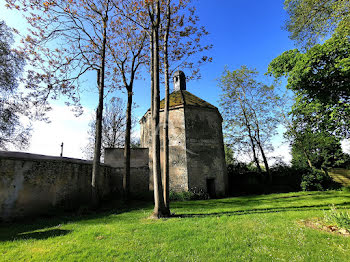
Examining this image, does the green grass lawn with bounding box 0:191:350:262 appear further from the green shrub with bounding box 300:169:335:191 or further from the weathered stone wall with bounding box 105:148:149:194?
the green shrub with bounding box 300:169:335:191

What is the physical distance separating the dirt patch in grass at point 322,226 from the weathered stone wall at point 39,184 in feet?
39.2

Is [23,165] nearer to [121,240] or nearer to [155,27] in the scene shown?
[121,240]

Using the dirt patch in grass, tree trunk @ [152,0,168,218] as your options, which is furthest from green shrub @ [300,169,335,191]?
tree trunk @ [152,0,168,218]

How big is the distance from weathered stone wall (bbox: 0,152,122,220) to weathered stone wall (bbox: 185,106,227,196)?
7.95 m

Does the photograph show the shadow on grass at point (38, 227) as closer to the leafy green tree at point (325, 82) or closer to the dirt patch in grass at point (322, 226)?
the dirt patch in grass at point (322, 226)

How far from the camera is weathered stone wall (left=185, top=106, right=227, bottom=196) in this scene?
14969 millimetres

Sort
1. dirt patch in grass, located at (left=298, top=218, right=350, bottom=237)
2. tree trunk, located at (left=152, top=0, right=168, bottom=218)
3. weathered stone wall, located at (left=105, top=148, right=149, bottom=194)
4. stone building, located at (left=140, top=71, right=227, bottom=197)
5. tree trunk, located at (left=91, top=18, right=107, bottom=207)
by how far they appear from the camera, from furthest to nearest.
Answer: weathered stone wall, located at (left=105, top=148, right=149, bottom=194)
stone building, located at (left=140, top=71, right=227, bottom=197)
tree trunk, located at (left=91, top=18, right=107, bottom=207)
tree trunk, located at (left=152, top=0, right=168, bottom=218)
dirt patch in grass, located at (left=298, top=218, right=350, bottom=237)

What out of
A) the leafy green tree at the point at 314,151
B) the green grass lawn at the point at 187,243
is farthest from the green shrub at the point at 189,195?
the leafy green tree at the point at 314,151

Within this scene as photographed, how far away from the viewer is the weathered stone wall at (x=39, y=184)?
28.8 ft

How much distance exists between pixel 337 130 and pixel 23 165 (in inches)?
714

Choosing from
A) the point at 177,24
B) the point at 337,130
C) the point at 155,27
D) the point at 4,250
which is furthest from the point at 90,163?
the point at 337,130

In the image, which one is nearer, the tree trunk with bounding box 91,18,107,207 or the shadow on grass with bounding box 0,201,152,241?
the shadow on grass with bounding box 0,201,152,241

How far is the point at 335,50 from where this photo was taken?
32.7 feet

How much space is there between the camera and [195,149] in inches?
609
